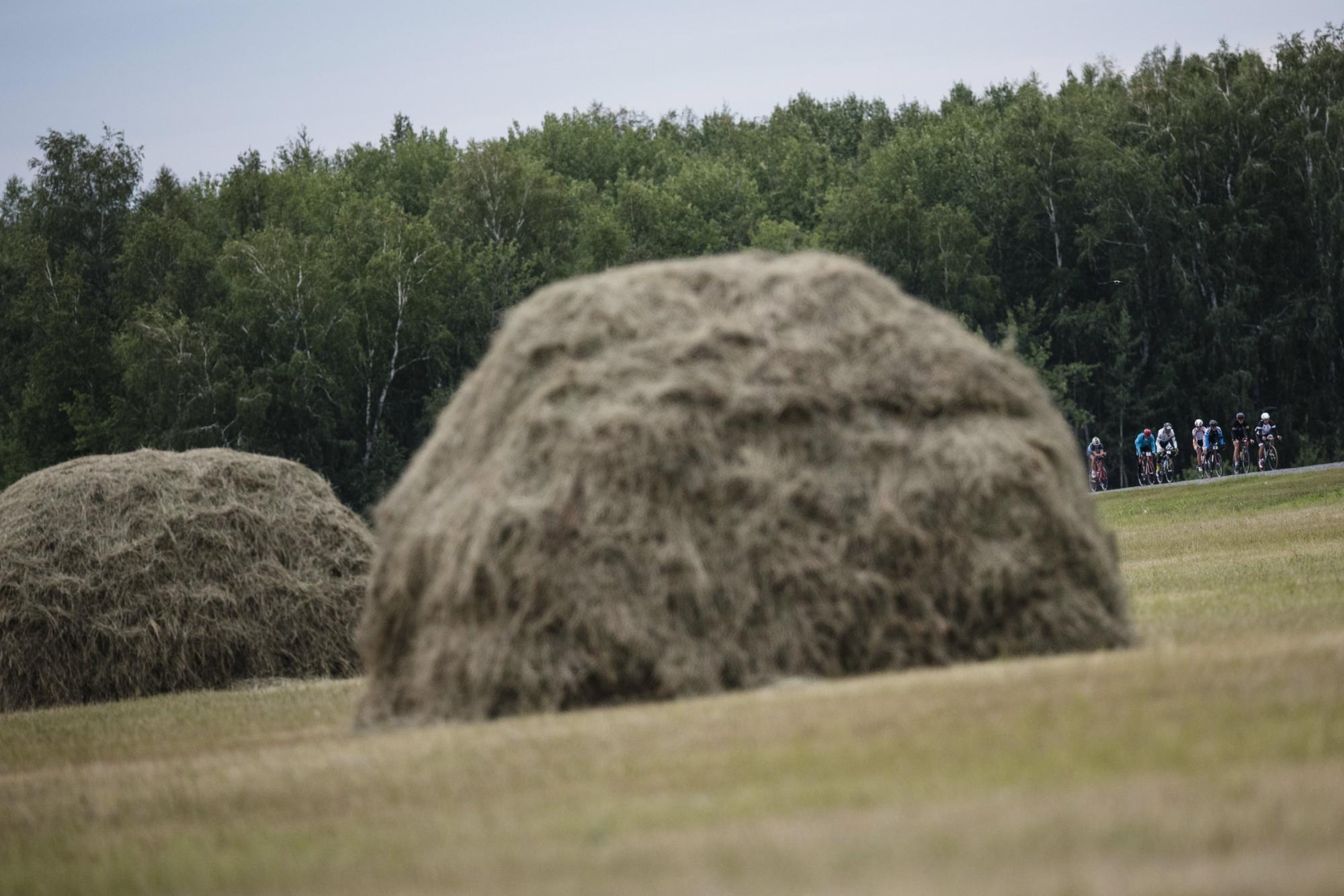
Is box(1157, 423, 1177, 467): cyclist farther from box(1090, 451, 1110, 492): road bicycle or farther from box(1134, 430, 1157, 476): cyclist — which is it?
box(1090, 451, 1110, 492): road bicycle

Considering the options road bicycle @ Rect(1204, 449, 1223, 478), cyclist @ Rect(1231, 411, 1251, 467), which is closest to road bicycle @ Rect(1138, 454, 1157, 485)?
road bicycle @ Rect(1204, 449, 1223, 478)

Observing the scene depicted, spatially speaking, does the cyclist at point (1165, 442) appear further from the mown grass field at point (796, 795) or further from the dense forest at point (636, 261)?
the mown grass field at point (796, 795)

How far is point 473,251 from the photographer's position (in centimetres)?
8881

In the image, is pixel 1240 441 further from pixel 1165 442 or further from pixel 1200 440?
pixel 1165 442

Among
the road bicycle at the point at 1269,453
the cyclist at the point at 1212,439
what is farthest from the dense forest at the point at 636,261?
the road bicycle at the point at 1269,453

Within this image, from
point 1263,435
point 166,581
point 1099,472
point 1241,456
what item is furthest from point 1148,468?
point 166,581

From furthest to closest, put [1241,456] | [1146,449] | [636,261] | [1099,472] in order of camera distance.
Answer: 1. [636,261]
2. [1099,472]
3. [1146,449]
4. [1241,456]

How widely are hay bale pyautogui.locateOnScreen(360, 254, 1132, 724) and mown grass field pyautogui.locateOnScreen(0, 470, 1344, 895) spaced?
55cm

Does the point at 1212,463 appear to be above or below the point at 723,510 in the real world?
below

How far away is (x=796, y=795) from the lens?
27.6 ft

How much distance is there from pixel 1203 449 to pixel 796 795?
5679 centimetres

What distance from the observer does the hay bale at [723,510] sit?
40.4 feet

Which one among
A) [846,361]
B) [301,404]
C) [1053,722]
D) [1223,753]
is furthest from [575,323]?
[301,404]

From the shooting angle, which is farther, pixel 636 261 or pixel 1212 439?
pixel 636 261
